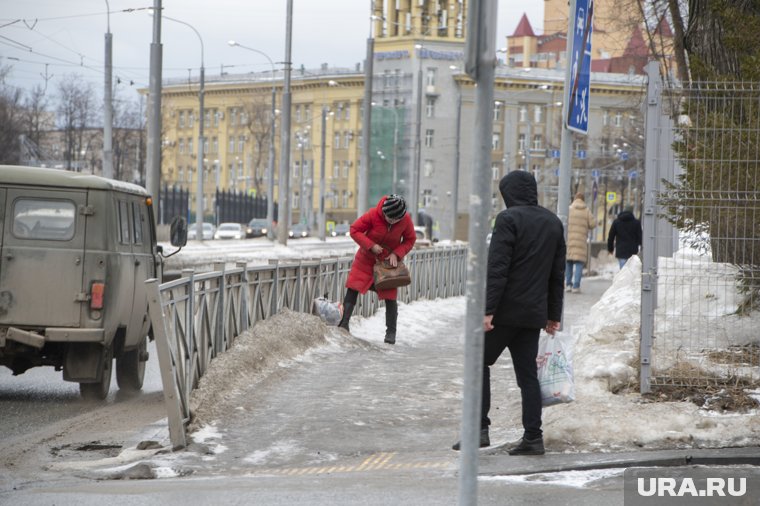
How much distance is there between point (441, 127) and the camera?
124 metres

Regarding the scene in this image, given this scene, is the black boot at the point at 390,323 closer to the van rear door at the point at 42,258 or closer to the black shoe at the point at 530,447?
the van rear door at the point at 42,258

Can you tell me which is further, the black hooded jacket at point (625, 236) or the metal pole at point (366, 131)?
the metal pole at point (366, 131)

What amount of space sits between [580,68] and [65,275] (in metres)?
5.05

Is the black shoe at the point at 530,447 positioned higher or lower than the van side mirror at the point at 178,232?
lower

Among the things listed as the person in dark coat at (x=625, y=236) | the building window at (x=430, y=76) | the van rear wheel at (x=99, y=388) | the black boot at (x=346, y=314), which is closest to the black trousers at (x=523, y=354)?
the van rear wheel at (x=99, y=388)

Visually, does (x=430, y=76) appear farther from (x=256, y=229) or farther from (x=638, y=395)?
(x=638, y=395)

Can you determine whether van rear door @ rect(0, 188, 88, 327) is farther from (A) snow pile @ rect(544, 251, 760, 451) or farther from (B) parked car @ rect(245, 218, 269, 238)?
(B) parked car @ rect(245, 218, 269, 238)

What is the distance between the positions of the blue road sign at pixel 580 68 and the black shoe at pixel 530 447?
7.65 feet

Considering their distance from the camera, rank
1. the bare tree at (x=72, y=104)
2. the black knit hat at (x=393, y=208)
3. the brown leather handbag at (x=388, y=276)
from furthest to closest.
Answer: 1. the bare tree at (x=72, y=104)
2. the brown leather handbag at (x=388, y=276)
3. the black knit hat at (x=393, y=208)

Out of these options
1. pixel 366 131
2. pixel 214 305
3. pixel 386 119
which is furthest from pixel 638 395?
pixel 386 119

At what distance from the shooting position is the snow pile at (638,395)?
354 inches

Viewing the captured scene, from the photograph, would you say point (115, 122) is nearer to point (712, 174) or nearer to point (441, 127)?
point (441, 127)

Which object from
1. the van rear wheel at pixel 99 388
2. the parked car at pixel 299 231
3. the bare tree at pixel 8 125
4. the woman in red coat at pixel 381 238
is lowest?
the parked car at pixel 299 231

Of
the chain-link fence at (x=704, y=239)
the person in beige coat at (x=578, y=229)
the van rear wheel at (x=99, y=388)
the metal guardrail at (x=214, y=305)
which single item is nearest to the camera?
the metal guardrail at (x=214, y=305)
